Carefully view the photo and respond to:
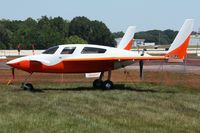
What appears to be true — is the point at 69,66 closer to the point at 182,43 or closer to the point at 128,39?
the point at 182,43

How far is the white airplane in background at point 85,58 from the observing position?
17859mm

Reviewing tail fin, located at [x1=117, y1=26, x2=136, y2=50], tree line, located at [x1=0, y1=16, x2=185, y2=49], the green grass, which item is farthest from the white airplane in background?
tree line, located at [x1=0, y1=16, x2=185, y2=49]

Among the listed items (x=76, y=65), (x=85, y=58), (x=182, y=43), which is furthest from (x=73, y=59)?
(x=182, y=43)

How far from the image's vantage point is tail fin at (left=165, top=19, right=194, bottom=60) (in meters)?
18.8

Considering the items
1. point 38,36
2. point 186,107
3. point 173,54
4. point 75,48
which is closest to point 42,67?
point 75,48

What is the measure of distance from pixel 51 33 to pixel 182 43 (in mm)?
95333

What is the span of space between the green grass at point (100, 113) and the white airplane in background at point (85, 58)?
6.72 feet

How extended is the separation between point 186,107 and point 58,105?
3.66 metres

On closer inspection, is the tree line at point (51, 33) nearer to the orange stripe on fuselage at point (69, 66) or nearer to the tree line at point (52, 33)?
the tree line at point (52, 33)

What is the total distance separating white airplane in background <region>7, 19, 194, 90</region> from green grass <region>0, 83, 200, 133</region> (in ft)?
6.72

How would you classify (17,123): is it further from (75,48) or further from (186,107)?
(75,48)

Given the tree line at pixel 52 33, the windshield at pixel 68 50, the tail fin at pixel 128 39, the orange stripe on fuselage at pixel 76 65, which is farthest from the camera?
the tree line at pixel 52 33

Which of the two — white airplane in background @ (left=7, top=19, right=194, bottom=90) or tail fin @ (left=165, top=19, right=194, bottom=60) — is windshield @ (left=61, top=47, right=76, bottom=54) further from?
tail fin @ (left=165, top=19, right=194, bottom=60)

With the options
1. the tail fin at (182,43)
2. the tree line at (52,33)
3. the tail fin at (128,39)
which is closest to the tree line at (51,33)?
the tree line at (52,33)
